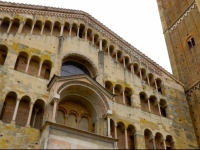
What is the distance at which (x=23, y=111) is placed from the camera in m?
12.4

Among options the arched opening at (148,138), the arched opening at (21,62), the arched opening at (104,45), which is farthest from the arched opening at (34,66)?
the arched opening at (148,138)

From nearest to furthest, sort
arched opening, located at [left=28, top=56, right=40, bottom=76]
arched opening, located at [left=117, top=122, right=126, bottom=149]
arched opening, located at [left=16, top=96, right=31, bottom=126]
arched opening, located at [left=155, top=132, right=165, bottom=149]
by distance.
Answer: arched opening, located at [left=16, top=96, right=31, bottom=126] → arched opening, located at [left=117, top=122, right=126, bottom=149] → arched opening, located at [left=28, top=56, right=40, bottom=76] → arched opening, located at [left=155, top=132, right=165, bottom=149]

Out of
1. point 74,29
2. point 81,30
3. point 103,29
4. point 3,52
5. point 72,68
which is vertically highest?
point 103,29

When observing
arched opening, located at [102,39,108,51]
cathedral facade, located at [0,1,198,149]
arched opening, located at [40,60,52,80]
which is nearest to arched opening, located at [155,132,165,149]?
cathedral facade, located at [0,1,198,149]

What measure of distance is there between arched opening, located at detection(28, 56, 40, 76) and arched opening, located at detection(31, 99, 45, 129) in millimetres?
1771

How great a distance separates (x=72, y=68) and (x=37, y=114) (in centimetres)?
422

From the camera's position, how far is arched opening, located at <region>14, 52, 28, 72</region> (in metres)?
13.8

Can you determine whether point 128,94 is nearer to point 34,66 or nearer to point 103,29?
point 103,29

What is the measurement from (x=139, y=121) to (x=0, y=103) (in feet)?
23.8

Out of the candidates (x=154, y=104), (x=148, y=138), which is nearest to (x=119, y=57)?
(x=154, y=104)

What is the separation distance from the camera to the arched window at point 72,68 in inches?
616

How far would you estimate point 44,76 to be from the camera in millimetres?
14227

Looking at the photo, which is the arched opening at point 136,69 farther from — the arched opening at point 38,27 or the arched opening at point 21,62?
the arched opening at point 21,62

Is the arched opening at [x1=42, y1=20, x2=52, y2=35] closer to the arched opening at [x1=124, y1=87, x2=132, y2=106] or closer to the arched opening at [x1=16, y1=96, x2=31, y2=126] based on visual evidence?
the arched opening at [x1=16, y1=96, x2=31, y2=126]
